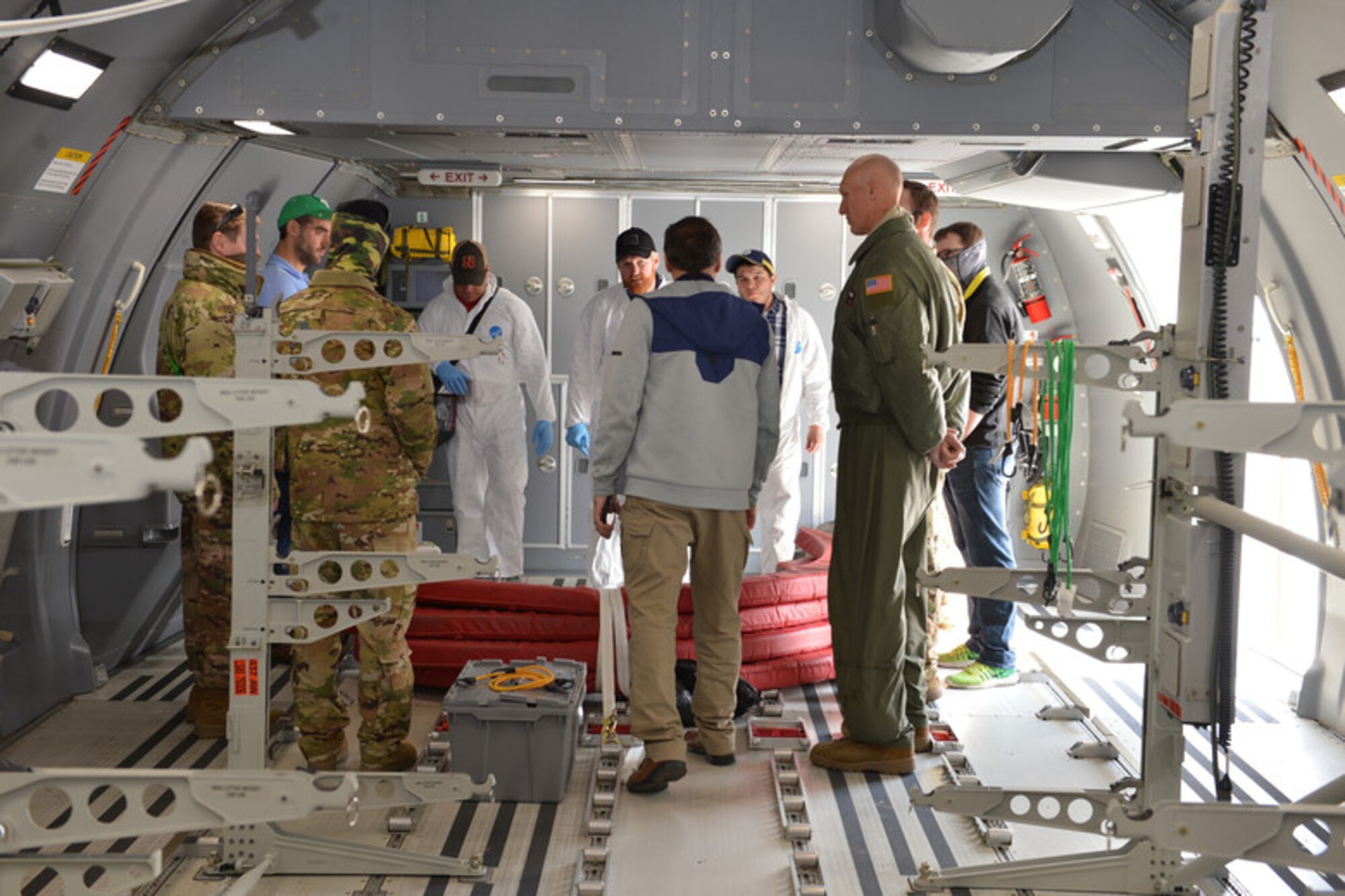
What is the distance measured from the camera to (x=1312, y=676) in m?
5.78

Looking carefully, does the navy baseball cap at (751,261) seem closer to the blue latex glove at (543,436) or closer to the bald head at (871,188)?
the blue latex glove at (543,436)

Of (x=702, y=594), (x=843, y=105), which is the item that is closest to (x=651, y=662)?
(x=702, y=594)

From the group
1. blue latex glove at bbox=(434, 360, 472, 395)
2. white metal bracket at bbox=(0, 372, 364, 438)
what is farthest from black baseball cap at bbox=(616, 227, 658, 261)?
white metal bracket at bbox=(0, 372, 364, 438)

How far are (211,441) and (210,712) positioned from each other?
43.0 inches

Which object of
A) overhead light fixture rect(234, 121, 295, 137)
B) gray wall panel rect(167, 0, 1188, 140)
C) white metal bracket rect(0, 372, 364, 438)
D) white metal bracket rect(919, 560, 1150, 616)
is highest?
gray wall panel rect(167, 0, 1188, 140)

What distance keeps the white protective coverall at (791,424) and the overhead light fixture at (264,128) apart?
9.91 ft

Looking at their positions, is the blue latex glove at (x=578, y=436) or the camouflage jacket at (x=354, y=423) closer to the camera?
the camouflage jacket at (x=354, y=423)

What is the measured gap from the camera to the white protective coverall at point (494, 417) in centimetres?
739

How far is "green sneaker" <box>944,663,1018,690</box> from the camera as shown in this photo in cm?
609

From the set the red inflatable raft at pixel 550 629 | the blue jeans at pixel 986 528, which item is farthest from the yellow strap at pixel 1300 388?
the red inflatable raft at pixel 550 629

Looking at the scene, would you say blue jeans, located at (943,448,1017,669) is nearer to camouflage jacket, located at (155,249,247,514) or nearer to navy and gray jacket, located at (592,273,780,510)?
navy and gray jacket, located at (592,273,780,510)

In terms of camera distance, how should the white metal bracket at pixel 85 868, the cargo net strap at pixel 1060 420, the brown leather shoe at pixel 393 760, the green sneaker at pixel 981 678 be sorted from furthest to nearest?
the green sneaker at pixel 981 678 < the brown leather shoe at pixel 393 760 < the cargo net strap at pixel 1060 420 < the white metal bracket at pixel 85 868

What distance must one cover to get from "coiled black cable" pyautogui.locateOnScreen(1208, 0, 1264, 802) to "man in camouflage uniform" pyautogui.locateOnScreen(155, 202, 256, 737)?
11.5 feet

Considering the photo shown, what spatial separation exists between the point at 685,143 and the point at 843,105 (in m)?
0.92
